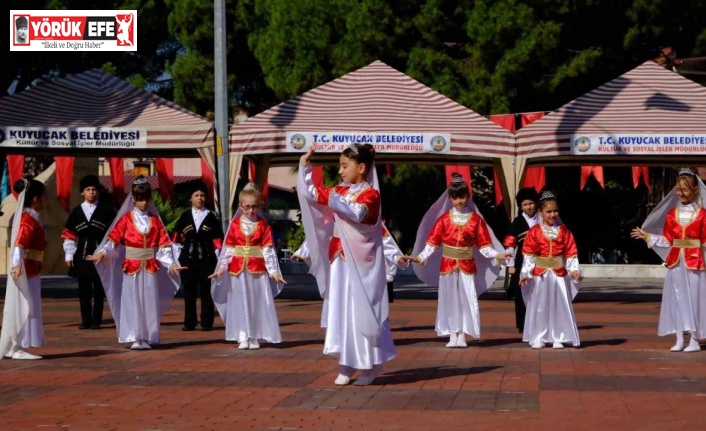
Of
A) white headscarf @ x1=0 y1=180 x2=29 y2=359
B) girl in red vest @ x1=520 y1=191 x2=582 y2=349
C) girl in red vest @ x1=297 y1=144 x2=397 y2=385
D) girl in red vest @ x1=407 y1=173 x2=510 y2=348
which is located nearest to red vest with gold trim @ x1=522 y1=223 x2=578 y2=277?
girl in red vest @ x1=520 y1=191 x2=582 y2=349

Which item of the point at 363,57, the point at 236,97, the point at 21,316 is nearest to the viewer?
the point at 21,316

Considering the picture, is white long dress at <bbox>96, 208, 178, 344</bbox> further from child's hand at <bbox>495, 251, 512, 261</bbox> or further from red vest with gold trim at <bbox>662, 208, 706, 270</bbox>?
red vest with gold trim at <bbox>662, 208, 706, 270</bbox>

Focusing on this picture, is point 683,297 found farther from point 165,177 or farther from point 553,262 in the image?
point 165,177

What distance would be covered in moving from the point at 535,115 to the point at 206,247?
30.9 ft

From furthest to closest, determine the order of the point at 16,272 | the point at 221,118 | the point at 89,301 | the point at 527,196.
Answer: the point at 221,118 → the point at 89,301 → the point at 527,196 → the point at 16,272

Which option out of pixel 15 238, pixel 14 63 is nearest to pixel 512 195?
pixel 15 238

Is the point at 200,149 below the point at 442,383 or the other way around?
the other way around

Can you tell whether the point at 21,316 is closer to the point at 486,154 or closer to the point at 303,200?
the point at 303,200

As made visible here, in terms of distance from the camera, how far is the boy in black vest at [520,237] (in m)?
17.1

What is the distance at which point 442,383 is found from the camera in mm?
11539

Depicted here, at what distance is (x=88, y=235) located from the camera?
18.5 m

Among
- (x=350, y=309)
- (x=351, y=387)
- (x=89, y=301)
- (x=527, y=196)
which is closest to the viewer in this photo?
(x=351, y=387)

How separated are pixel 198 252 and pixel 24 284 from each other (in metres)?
4.40

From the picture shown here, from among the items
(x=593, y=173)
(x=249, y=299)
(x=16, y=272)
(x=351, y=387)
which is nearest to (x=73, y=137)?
(x=249, y=299)
